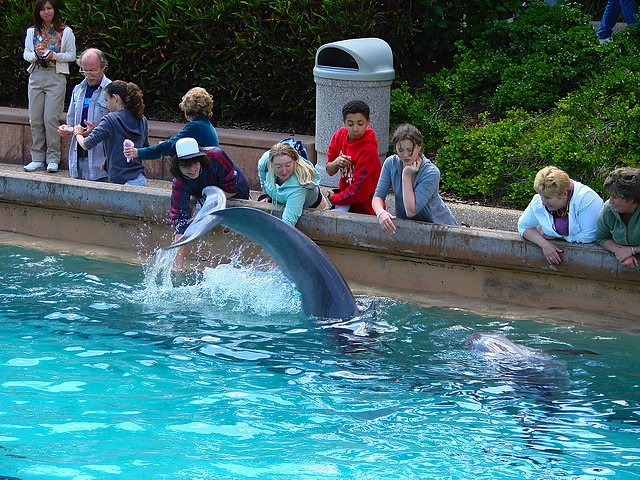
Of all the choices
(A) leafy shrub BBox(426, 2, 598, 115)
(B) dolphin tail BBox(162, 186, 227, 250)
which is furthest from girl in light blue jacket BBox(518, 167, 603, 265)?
(A) leafy shrub BBox(426, 2, 598, 115)

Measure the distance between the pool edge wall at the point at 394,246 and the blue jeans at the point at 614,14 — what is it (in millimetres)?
6031

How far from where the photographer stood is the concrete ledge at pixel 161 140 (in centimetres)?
1097

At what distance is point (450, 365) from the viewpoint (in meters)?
7.10

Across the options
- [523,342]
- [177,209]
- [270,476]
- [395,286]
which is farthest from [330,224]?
[270,476]

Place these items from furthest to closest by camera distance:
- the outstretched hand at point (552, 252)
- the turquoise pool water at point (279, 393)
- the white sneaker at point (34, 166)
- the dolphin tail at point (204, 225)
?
1. the white sneaker at point (34, 166)
2. the outstretched hand at point (552, 252)
3. the dolphin tail at point (204, 225)
4. the turquoise pool water at point (279, 393)

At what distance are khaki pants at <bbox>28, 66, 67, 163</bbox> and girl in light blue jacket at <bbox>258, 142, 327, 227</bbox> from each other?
358 cm

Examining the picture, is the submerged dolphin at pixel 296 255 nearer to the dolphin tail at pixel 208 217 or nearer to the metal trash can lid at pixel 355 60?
the dolphin tail at pixel 208 217

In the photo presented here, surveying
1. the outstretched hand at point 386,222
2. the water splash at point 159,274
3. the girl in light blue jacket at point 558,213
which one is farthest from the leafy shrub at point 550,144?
the water splash at point 159,274

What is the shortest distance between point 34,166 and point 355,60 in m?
3.89

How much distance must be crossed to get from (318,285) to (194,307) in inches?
48.3

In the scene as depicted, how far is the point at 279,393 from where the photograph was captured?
6.67 metres

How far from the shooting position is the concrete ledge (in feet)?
36.0

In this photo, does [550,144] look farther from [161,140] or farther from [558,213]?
[161,140]

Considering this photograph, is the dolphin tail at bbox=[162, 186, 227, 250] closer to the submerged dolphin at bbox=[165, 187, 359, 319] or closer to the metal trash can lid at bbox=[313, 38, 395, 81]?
the submerged dolphin at bbox=[165, 187, 359, 319]
